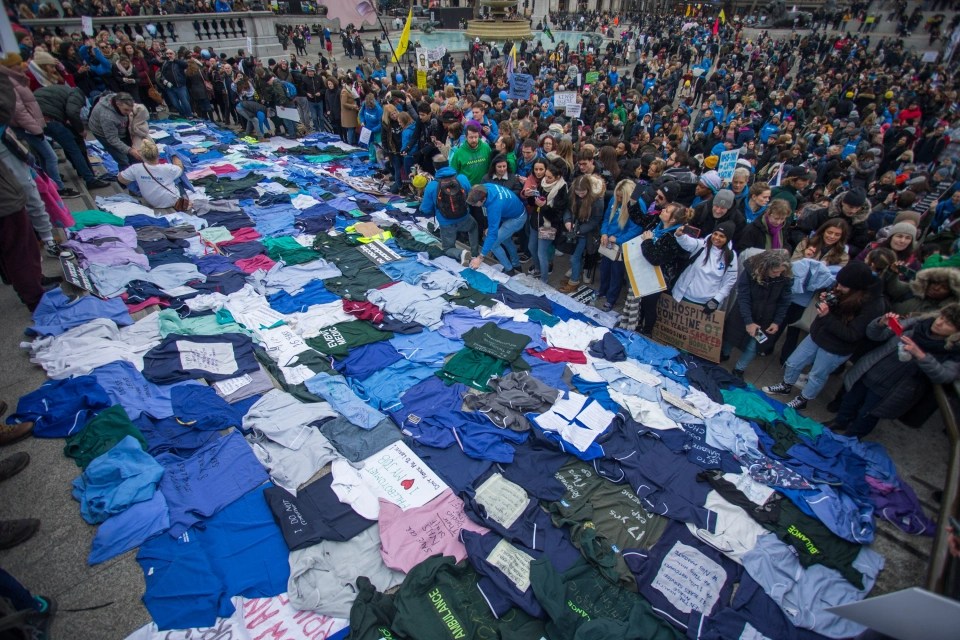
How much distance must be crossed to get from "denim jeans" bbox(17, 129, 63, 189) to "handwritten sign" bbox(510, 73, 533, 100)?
11455mm

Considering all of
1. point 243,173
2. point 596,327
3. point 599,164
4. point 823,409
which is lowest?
point 823,409

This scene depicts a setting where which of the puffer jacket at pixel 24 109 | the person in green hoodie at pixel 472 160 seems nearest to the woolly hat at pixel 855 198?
the person in green hoodie at pixel 472 160

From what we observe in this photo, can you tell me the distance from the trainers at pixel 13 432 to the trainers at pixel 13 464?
0.20 m

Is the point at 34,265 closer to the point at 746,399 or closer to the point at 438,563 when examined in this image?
the point at 438,563

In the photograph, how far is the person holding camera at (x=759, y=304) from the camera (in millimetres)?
5020

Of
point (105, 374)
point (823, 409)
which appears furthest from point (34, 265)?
point (823, 409)

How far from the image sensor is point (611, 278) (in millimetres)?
6699

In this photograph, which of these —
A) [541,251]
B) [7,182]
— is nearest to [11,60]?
[7,182]

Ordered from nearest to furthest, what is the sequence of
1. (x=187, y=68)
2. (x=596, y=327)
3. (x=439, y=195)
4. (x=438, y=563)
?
(x=438, y=563) → (x=596, y=327) → (x=439, y=195) → (x=187, y=68)

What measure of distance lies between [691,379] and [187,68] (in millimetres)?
16696

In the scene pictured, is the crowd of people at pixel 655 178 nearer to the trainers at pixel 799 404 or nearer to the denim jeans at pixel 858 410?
the trainers at pixel 799 404

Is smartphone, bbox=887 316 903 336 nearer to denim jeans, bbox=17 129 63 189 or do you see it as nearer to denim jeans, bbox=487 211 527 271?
denim jeans, bbox=487 211 527 271

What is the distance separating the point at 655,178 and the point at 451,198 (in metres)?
3.18

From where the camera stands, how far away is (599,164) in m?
7.88
